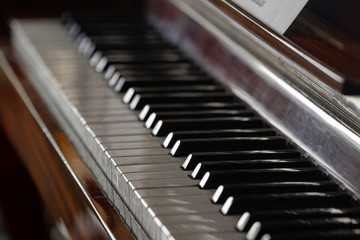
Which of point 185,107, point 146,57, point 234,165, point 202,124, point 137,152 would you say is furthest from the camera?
point 146,57

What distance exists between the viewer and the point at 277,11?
1319 millimetres

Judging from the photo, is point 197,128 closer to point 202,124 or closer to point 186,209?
point 202,124

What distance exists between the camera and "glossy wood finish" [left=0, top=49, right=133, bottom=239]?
1.28m

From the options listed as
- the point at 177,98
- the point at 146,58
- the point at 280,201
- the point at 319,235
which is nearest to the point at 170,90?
the point at 177,98

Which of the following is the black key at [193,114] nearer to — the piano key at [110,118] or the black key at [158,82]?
the piano key at [110,118]

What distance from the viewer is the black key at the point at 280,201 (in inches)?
42.3

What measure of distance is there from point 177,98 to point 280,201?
571mm

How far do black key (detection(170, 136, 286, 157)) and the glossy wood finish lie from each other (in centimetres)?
19

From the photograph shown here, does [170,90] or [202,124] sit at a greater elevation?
[170,90]

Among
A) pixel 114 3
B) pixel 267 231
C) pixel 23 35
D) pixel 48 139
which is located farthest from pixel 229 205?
pixel 114 3

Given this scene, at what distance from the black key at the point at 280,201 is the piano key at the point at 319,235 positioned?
0.09 meters

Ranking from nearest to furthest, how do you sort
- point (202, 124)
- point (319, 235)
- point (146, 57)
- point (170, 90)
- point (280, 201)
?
point (319, 235), point (280, 201), point (202, 124), point (170, 90), point (146, 57)

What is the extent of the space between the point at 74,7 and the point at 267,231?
5.55ft

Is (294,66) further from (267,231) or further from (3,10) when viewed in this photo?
(3,10)
